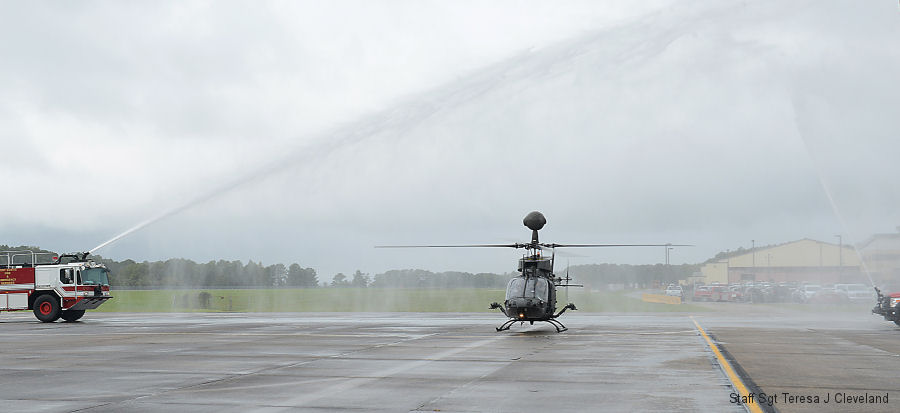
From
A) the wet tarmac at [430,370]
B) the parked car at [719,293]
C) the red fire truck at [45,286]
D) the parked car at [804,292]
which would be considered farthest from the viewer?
the parked car at [719,293]

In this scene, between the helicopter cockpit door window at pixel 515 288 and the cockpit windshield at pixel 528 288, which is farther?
the helicopter cockpit door window at pixel 515 288

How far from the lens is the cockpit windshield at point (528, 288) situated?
3041cm

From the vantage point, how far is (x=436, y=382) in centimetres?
1539

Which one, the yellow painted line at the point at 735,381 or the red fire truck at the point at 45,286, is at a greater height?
the red fire truck at the point at 45,286

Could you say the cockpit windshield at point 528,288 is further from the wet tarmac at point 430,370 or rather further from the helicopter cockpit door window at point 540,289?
the wet tarmac at point 430,370

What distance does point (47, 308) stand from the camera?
40750mm

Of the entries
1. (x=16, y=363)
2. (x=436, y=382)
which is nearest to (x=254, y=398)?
(x=436, y=382)

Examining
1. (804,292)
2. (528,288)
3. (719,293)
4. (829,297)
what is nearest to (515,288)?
(528,288)

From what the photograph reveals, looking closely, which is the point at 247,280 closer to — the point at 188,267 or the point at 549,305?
the point at 188,267

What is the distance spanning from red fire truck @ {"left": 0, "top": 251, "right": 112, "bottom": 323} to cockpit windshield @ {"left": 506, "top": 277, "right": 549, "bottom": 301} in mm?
22066

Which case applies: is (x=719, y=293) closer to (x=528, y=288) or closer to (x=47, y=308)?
(x=528, y=288)

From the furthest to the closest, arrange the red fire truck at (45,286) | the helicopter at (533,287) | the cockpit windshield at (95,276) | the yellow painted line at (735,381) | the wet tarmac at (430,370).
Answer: the cockpit windshield at (95,276), the red fire truck at (45,286), the helicopter at (533,287), the wet tarmac at (430,370), the yellow painted line at (735,381)

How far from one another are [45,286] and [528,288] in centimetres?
2479

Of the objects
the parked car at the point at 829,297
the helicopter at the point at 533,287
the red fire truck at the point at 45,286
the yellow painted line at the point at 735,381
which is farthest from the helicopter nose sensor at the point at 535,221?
the parked car at the point at 829,297
